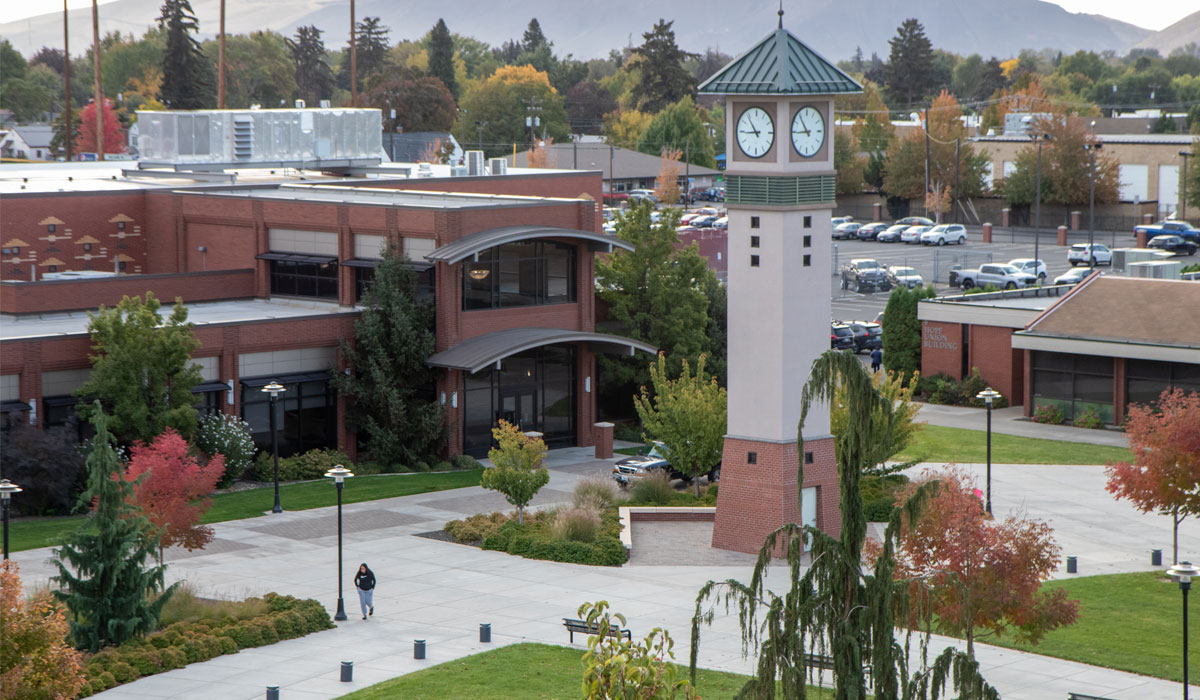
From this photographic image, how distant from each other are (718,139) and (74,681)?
491 feet

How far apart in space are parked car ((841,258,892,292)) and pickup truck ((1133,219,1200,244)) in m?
22.1

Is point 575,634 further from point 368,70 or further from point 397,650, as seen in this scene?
point 368,70

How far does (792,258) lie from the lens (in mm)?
36938

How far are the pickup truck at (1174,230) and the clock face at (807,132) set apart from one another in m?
68.7

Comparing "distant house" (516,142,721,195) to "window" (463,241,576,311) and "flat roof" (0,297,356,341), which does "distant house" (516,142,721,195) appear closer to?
"flat roof" (0,297,356,341)

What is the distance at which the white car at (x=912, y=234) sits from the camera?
109312 mm

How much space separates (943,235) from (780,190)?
7434 cm

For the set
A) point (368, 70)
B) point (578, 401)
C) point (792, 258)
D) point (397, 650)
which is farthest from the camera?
point (368, 70)

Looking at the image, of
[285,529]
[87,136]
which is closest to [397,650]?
[285,529]

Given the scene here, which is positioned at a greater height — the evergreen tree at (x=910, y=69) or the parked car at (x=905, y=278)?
the evergreen tree at (x=910, y=69)

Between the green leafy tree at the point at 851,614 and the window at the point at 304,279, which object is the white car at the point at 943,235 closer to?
the window at the point at 304,279

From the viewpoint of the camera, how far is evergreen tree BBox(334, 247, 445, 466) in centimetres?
4809

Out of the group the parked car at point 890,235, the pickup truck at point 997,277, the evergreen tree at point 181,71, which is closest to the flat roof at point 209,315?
the pickup truck at point 997,277

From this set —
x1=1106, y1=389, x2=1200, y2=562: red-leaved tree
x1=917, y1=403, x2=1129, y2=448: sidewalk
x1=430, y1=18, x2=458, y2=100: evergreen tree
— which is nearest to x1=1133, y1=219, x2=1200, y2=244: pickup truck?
x1=917, y1=403, x2=1129, y2=448: sidewalk
